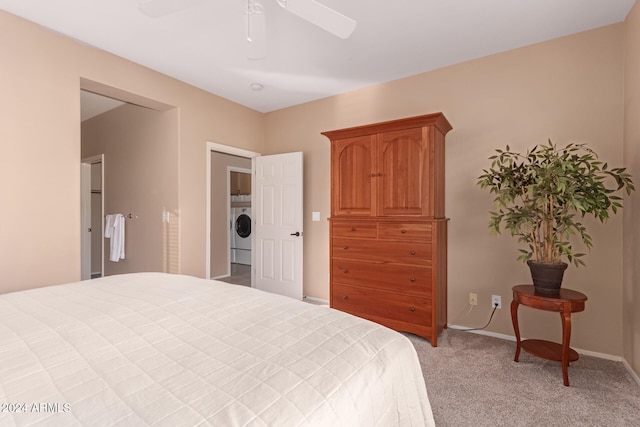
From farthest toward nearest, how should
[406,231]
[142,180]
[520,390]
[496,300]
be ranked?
1. [142,180]
2. [496,300]
3. [406,231]
4. [520,390]

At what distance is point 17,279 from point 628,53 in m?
4.93

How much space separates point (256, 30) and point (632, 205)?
2846 millimetres

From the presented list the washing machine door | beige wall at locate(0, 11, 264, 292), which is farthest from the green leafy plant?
the washing machine door

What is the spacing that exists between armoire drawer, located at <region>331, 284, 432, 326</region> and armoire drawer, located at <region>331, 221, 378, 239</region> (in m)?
0.52

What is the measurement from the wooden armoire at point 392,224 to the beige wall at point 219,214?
2788mm

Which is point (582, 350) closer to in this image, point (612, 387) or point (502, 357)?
point (612, 387)

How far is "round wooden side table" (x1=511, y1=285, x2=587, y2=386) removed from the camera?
6.75 feet

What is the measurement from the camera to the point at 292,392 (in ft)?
2.43

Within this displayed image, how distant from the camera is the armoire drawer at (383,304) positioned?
2672mm

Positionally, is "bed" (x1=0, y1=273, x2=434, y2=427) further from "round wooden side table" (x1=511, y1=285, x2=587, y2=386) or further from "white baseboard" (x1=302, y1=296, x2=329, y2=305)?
"white baseboard" (x1=302, y1=296, x2=329, y2=305)

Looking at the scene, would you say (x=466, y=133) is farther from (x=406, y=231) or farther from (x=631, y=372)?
(x=631, y=372)

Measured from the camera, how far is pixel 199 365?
850 millimetres

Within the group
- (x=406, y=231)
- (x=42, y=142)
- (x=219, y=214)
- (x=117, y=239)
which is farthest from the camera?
(x=219, y=214)

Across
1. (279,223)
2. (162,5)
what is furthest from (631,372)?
(162,5)
